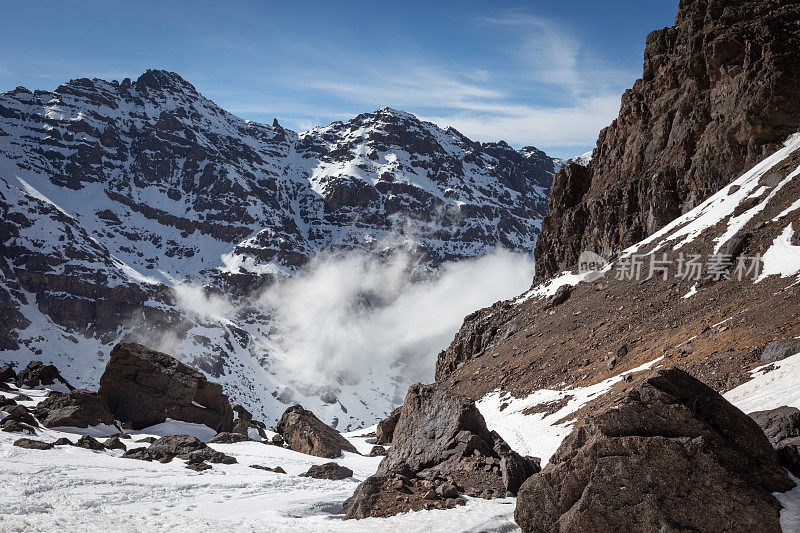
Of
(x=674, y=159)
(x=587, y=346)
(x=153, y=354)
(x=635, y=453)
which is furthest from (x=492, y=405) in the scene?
(x=674, y=159)

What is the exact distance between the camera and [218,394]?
42.8 metres

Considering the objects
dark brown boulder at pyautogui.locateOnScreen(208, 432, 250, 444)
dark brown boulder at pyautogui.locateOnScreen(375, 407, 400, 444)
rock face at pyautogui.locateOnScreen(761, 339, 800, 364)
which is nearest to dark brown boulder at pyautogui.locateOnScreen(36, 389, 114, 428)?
dark brown boulder at pyautogui.locateOnScreen(208, 432, 250, 444)

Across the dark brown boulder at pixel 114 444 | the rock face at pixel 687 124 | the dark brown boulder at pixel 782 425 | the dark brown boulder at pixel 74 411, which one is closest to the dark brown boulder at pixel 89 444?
the dark brown boulder at pixel 114 444

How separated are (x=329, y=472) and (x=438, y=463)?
8536mm

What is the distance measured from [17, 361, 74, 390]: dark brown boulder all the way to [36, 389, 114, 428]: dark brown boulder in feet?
33.6

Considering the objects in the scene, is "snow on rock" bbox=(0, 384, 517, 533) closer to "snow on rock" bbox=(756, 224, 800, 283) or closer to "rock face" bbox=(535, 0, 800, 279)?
"snow on rock" bbox=(756, 224, 800, 283)

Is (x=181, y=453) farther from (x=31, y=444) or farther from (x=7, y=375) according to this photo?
(x=7, y=375)

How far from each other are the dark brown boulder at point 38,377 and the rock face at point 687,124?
6068cm

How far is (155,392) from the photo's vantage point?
1508 inches

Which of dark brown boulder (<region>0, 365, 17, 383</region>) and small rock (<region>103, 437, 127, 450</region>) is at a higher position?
dark brown boulder (<region>0, 365, 17, 383</region>)

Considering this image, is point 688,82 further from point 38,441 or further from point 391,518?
point 38,441

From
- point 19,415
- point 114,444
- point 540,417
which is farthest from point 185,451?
point 540,417

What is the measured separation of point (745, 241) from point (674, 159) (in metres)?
27.2

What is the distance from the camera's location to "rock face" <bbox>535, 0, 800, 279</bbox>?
50344mm
